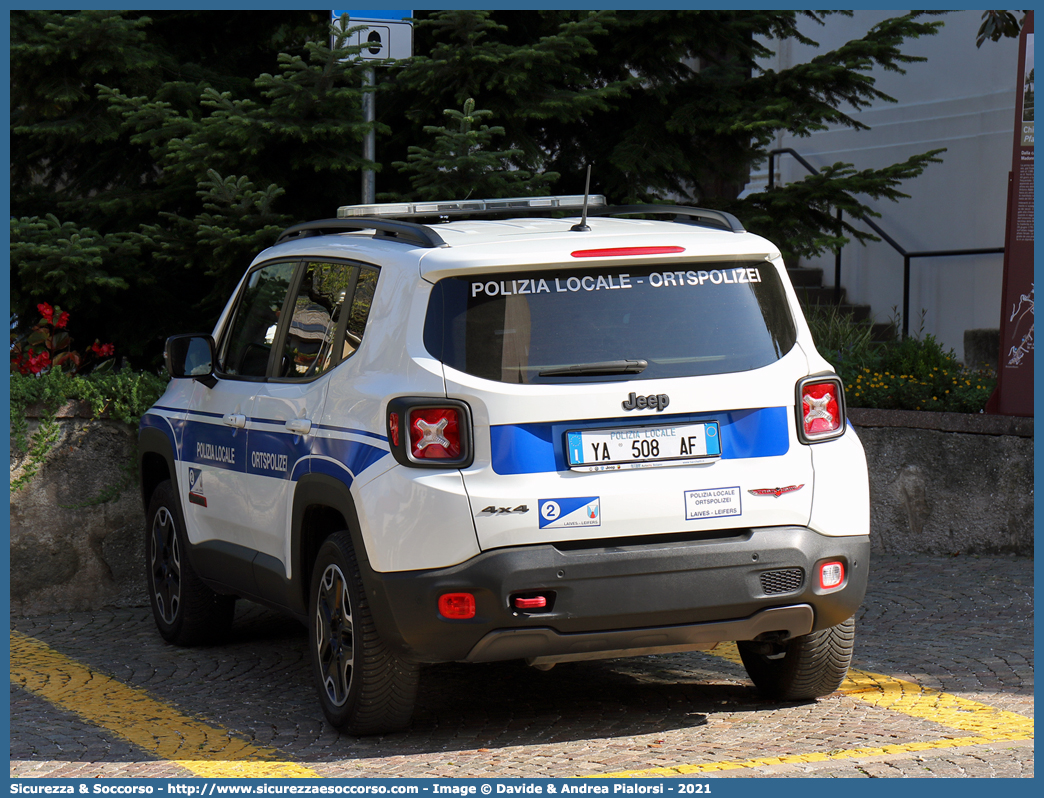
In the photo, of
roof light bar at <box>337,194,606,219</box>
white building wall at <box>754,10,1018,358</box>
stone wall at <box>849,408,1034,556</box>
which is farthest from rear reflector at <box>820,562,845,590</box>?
white building wall at <box>754,10,1018,358</box>

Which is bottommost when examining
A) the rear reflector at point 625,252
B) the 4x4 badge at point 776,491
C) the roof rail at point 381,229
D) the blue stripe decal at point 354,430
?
the 4x4 badge at point 776,491

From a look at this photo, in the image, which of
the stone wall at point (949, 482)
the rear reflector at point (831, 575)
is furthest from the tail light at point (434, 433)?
the stone wall at point (949, 482)

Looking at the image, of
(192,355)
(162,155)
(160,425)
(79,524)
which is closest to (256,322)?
(192,355)

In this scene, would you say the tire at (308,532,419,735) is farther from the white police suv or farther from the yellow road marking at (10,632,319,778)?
the yellow road marking at (10,632,319,778)

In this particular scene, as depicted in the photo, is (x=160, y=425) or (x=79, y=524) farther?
(x=79, y=524)

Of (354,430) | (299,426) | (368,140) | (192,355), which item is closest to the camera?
(354,430)

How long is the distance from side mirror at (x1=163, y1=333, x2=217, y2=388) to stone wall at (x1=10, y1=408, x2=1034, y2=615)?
184cm

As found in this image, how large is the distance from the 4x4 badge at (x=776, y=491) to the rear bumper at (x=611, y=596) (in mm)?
128

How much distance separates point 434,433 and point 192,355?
2279mm

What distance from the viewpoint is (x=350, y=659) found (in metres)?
5.25

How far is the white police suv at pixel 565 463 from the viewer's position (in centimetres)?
472

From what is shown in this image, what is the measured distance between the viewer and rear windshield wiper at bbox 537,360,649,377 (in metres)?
4.82

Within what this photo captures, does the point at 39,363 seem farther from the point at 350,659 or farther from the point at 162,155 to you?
the point at 350,659

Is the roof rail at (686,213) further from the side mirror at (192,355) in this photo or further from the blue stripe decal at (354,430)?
the side mirror at (192,355)
